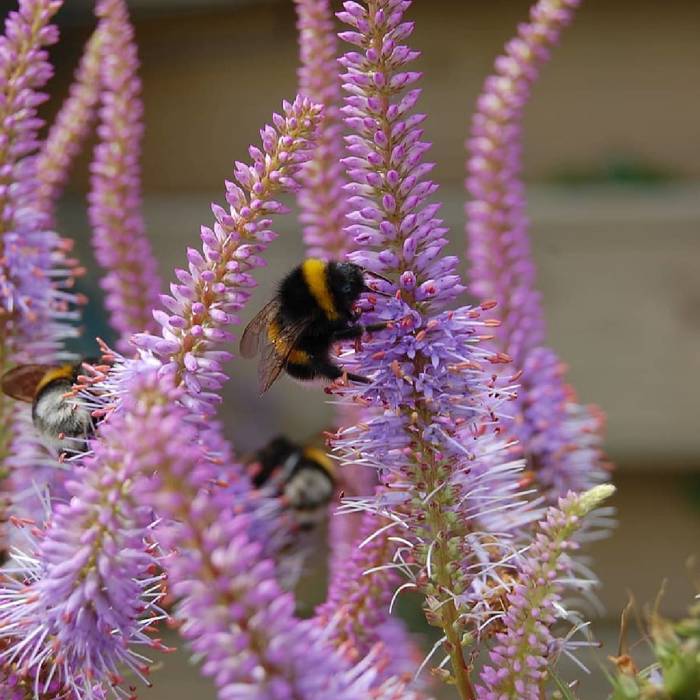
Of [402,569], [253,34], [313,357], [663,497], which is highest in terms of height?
[253,34]

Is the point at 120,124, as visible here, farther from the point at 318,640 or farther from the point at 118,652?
the point at 318,640

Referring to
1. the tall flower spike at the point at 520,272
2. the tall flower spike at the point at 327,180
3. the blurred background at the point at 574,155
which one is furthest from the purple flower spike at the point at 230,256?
the blurred background at the point at 574,155

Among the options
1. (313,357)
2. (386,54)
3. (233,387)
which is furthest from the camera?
(233,387)

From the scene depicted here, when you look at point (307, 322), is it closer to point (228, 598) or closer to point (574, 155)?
point (228, 598)

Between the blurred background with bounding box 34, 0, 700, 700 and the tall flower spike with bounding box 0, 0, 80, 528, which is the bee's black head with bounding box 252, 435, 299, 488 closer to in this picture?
the tall flower spike with bounding box 0, 0, 80, 528

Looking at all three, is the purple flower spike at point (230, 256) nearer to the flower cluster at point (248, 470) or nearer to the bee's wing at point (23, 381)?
the flower cluster at point (248, 470)

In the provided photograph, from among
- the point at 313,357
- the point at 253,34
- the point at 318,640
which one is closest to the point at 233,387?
the point at 253,34
